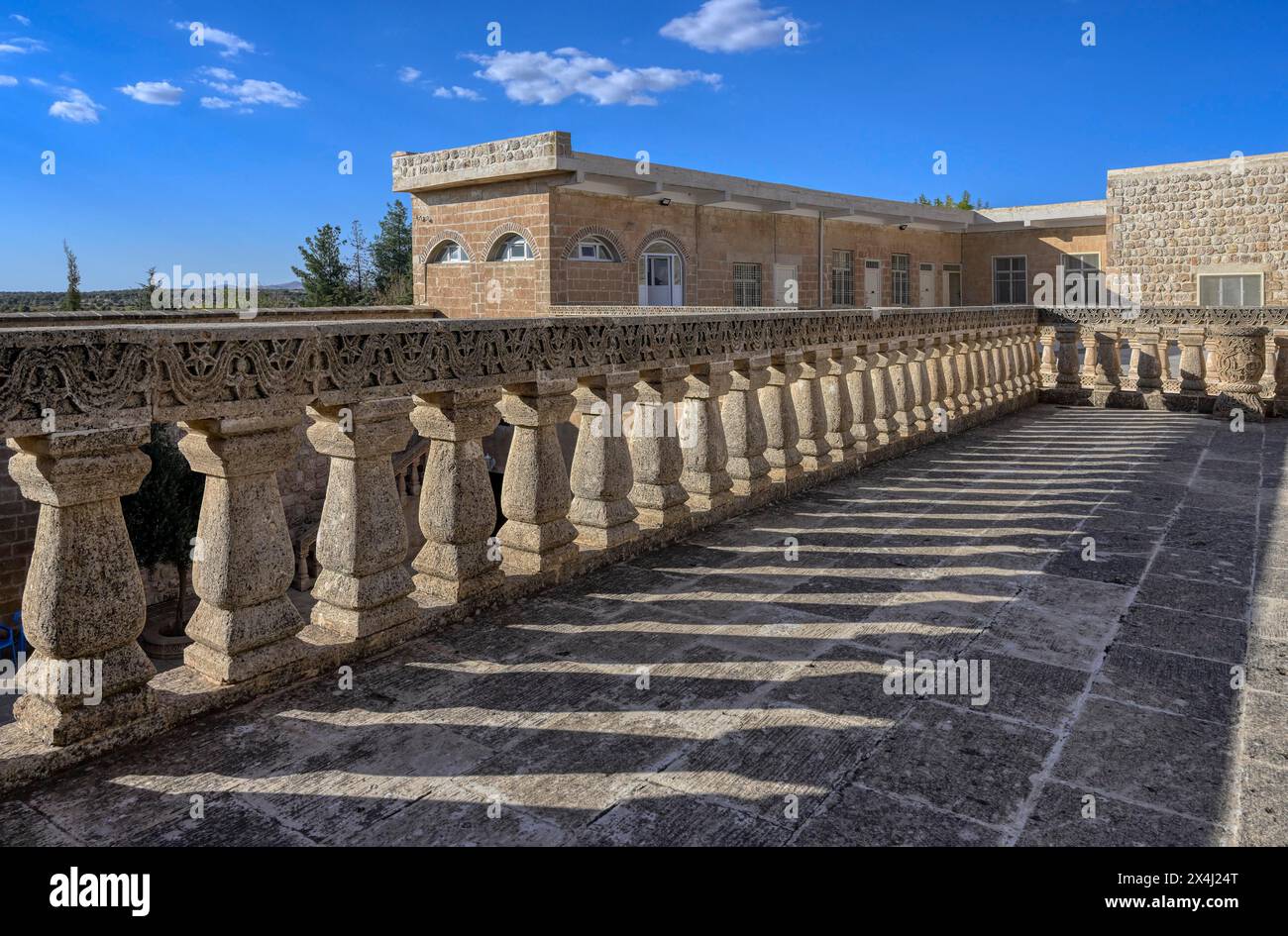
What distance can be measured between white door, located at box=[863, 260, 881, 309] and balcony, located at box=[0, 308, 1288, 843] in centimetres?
2000

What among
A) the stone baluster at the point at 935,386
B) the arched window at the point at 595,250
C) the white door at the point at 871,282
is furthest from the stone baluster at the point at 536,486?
the white door at the point at 871,282

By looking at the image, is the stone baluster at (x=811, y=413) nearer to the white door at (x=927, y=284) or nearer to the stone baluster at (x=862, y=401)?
the stone baluster at (x=862, y=401)

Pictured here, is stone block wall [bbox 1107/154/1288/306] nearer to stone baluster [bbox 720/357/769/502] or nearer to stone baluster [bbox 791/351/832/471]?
stone baluster [bbox 791/351/832/471]

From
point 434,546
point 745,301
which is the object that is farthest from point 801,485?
point 745,301

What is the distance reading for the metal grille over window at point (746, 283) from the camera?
20.7 metres

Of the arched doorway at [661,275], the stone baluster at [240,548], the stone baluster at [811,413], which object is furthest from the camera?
the arched doorway at [661,275]

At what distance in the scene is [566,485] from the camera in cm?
398

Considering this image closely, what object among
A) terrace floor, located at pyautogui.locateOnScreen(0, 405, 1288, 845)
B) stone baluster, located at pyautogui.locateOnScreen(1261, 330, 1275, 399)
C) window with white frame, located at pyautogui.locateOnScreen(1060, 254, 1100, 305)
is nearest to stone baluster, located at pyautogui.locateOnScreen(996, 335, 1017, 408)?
stone baluster, located at pyautogui.locateOnScreen(1261, 330, 1275, 399)

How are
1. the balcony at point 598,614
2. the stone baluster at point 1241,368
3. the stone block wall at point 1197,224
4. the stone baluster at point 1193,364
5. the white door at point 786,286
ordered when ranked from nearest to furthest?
1. the balcony at point 598,614
2. the stone baluster at point 1241,368
3. the stone baluster at point 1193,364
4. the white door at point 786,286
5. the stone block wall at point 1197,224

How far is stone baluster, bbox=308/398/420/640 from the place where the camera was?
3.02m

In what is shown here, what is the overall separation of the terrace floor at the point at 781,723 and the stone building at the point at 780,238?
1332 centimetres

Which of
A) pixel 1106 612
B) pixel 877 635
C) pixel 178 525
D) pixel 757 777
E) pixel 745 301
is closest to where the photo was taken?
pixel 757 777
